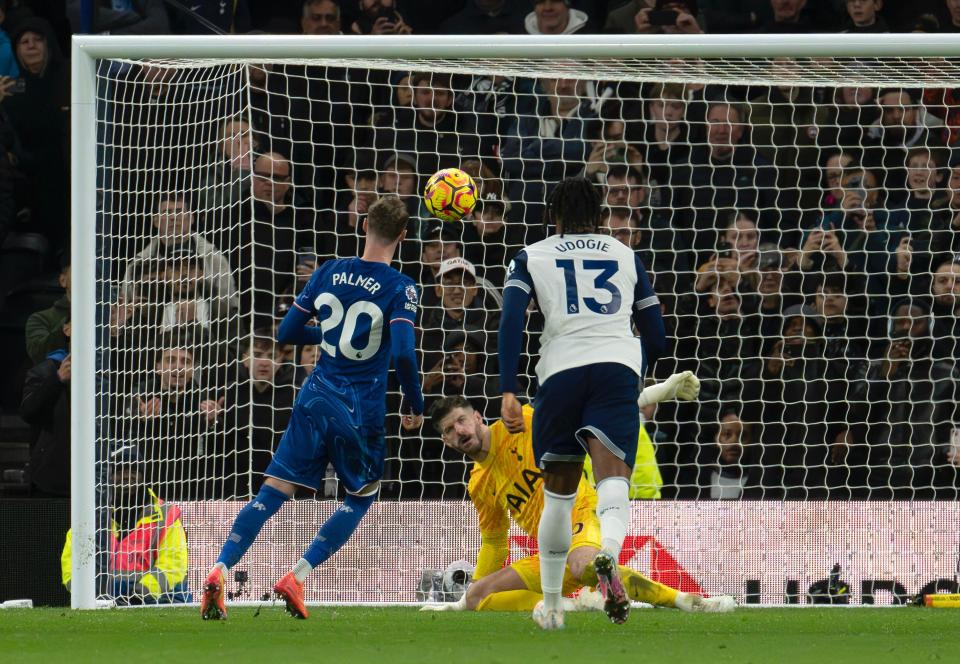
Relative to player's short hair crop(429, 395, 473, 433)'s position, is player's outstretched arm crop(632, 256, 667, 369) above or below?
above

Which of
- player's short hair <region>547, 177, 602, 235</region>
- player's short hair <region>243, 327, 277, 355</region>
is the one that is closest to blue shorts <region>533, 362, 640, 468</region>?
player's short hair <region>547, 177, 602, 235</region>

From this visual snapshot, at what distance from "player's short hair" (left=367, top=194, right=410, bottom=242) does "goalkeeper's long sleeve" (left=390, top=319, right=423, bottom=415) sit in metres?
0.46

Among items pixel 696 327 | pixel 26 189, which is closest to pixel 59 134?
pixel 26 189

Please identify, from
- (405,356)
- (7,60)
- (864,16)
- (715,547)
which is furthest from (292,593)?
(7,60)

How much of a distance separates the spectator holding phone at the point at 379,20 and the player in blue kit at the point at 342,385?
4785mm

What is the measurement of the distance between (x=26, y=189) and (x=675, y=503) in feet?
20.1

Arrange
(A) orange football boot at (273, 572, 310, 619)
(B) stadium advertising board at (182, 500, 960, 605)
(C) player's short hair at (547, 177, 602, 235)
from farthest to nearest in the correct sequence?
1. (B) stadium advertising board at (182, 500, 960, 605)
2. (A) orange football boot at (273, 572, 310, 619)
3. (C) player's short hair at (547, 177, 602, 235)

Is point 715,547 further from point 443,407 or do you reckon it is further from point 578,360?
point 578,360

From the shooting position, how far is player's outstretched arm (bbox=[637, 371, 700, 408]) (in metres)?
6.79

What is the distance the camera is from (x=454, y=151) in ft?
32.9

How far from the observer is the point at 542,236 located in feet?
33.0

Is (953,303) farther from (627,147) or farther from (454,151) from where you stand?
(454,151)

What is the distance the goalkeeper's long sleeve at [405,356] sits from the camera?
649 cm

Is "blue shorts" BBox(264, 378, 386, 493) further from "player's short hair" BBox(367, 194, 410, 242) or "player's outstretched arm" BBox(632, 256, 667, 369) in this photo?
"player's outstretched arm" BBox(632, 256, 667, 369)
